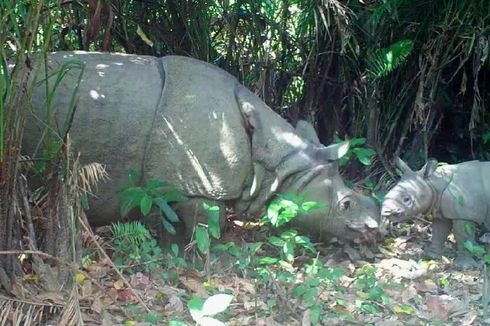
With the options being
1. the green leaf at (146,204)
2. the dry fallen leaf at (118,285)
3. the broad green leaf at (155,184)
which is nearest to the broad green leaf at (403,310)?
the dry fallen leaf at (118,285)

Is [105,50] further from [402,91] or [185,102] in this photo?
[402,91]

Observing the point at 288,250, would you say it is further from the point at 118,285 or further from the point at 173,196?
the point at 118,285

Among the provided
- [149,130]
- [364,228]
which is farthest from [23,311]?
[364,228]

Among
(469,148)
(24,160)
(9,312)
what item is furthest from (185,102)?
(469,148)

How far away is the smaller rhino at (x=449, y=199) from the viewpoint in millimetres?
6336

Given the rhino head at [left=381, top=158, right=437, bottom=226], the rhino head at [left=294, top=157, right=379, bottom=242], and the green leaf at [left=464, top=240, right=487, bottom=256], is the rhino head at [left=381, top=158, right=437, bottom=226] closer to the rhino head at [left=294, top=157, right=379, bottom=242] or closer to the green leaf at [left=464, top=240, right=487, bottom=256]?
the rhino head at [left=294, top=157, right=379, bottom=242]

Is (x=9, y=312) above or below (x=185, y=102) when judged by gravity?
below

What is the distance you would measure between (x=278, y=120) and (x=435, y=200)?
4.55ft

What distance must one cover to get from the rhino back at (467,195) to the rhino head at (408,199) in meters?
0.13

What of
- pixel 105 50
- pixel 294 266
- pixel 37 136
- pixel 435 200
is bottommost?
pixel 294 266

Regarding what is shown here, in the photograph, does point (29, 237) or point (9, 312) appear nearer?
point (9, 312)

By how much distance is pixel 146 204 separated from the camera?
5629mm

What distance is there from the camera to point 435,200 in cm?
644

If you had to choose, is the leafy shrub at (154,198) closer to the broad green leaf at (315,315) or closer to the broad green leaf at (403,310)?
the broad green leaf at (315,315)
